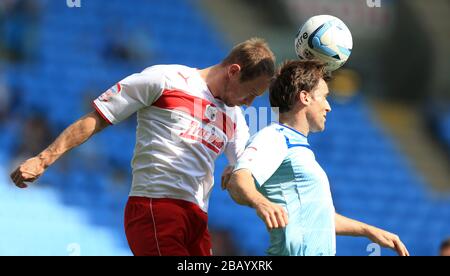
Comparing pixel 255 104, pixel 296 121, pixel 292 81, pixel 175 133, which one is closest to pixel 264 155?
pixel 296 121

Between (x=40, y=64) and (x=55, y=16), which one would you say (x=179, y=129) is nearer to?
(x=40, y=64)

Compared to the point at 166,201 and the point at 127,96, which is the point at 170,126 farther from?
the point at 166,201

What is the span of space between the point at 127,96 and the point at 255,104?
6.83m

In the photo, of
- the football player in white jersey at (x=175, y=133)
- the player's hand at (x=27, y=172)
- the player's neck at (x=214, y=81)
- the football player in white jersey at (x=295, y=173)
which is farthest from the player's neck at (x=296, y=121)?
the player's hand at (x=27, y=172)

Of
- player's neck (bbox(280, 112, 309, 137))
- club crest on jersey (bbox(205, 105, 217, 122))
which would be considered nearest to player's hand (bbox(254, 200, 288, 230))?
player's neck (bbox(280, 112, 309, 137))

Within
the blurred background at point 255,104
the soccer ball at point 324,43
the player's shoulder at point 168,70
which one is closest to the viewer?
the player's shoulder at point 168,70

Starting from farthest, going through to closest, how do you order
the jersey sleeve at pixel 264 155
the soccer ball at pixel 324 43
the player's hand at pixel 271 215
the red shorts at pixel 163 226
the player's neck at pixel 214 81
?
1. the soccer ball at pixel 324 43
2. the player's neck at pixel 214 81
3. the red shorts at pixel 163 226
4. the jersey sleeve at pixel 264 155
5. the player's hand at pixel 271 215

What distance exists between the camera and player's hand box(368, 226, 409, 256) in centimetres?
441

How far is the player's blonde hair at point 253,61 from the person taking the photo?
4715 millimetres

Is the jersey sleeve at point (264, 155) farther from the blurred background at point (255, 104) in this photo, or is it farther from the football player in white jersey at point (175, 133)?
the blurred background at point (255, 104)

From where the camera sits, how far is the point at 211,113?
4750 millimetres

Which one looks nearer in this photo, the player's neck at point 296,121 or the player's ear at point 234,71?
the player's neck at point 296,121

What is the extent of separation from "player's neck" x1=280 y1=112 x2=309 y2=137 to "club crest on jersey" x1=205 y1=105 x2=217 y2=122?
440mm
